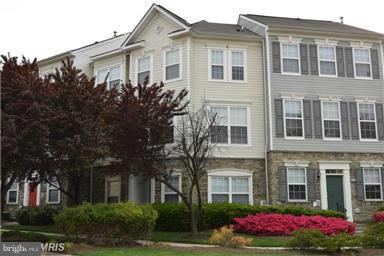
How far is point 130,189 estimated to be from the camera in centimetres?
2716

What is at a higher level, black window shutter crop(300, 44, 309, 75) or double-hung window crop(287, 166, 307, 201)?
black window shutter crop(300, 44, 309, 75)

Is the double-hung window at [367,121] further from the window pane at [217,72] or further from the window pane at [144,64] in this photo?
the window pane at [144,64]

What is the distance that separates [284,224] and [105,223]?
24.8 ft

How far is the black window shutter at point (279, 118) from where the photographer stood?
83.5 ft

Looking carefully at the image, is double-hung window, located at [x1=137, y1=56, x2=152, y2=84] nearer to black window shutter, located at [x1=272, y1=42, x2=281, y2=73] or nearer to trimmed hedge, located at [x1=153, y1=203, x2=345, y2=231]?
black window shutter, located at [x1=272, y1=42, x2=281, y2=73]

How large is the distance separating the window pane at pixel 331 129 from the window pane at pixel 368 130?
139cm

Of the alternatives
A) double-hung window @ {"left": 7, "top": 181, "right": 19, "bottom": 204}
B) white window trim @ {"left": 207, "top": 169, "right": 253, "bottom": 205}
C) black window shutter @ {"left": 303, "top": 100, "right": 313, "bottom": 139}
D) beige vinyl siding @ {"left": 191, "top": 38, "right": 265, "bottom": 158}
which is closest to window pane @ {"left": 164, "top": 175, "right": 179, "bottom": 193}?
white window trim @ {"left": 207, "top": 169, "right": 253, "bottom": 205}

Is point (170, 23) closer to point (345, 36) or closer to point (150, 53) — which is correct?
point (150, 53)

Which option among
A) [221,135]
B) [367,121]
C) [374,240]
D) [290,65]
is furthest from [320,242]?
[367,121]

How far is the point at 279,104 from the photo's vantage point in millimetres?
25781

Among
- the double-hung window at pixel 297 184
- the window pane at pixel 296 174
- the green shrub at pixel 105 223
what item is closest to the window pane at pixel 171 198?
the double-hung window at pixel 297 184

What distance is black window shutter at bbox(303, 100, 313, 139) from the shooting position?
2578cm

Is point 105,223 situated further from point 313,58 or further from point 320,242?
point 313,58

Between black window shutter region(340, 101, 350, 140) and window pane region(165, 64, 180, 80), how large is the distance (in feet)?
28.8
